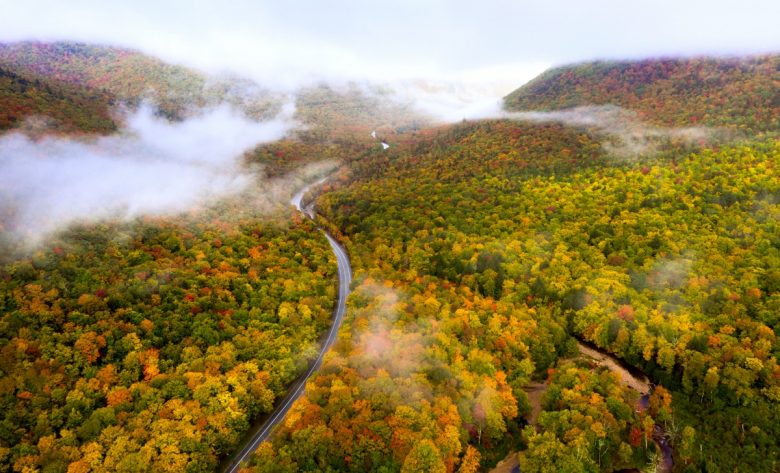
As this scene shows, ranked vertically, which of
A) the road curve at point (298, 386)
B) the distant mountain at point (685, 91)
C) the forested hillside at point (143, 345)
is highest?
the distant mountain at point (685, 91)

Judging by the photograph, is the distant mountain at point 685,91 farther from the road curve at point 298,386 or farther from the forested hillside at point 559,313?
the road curve at point 298,386

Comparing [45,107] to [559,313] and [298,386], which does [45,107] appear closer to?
[298,386]

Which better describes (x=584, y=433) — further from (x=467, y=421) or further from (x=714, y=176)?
(x=714, y=176)

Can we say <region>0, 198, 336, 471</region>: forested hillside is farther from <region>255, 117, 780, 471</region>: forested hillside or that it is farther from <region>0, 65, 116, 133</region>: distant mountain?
<region>0, 65, 116, 133</region>: distant mountain

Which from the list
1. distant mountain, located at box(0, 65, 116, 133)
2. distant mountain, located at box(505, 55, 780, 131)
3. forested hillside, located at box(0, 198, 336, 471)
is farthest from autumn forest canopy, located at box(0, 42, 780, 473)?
distant mountain, located at box(505, 55, 780, 131)

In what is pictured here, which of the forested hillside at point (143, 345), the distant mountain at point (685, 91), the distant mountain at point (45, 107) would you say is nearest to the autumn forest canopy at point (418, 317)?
the forested hillside at point (143, 345)

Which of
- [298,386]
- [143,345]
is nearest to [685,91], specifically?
[298,386]
